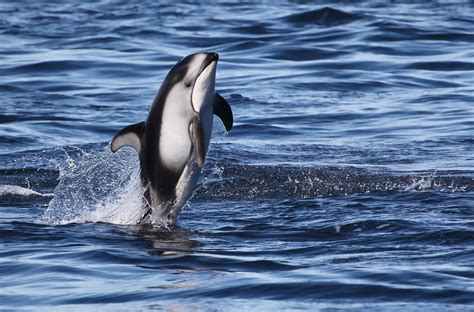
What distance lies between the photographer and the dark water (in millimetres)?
8688

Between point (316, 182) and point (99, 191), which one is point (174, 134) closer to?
point (316, 182)

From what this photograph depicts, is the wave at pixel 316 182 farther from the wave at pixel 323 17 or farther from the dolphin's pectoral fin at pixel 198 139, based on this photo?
the wave at pixel 323 17

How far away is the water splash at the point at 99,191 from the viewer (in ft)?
36.1

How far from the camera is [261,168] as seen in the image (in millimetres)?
13461

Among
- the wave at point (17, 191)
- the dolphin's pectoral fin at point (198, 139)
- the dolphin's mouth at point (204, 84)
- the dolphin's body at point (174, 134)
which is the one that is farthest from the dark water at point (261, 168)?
the dolphin's mouth at point (204, 84)

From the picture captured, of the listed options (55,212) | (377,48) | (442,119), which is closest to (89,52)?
(377,48)

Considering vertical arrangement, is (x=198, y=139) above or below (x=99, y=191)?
above

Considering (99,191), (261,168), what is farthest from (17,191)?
(261,168)

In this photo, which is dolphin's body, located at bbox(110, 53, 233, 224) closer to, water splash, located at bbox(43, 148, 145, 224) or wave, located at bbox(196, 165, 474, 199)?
water splash, located at bbox(43, 148, 145, 224)

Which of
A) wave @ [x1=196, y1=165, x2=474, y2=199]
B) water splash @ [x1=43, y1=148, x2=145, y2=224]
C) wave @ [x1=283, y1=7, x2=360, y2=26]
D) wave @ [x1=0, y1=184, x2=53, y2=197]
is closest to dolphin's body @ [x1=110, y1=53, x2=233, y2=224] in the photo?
water splash @ [x1=43, y1=148, x2=145, y2=224]

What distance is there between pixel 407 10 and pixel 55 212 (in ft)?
61.7

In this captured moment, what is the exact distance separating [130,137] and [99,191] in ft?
8.51

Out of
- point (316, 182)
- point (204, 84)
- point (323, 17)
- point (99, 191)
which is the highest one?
point (204, 84)

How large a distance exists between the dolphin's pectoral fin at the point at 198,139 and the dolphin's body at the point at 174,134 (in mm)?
11
